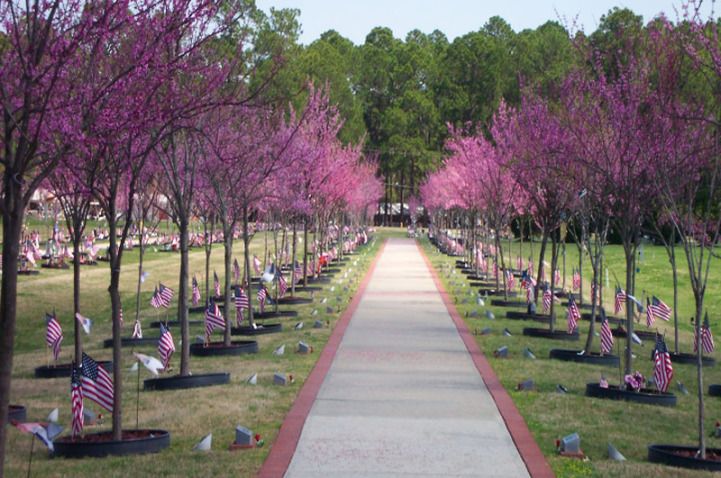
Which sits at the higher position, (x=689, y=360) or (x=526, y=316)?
(x=526, y=316)

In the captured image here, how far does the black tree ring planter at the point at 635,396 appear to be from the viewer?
15.5 m

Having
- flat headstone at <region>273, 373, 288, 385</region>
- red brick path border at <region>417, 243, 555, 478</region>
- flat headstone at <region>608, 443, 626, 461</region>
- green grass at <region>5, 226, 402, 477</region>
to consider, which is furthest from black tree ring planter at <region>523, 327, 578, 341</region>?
flat headstone at <region>608, 443, 626, 461</region>

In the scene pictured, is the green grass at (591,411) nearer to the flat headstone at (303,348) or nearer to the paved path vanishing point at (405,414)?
the paved path vanishing point at (405,414)

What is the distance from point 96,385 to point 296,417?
2.44 meters

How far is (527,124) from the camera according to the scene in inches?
982

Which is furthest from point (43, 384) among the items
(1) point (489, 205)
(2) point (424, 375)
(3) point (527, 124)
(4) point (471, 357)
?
(1) point (489, 205)

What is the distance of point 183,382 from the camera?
53.4ft

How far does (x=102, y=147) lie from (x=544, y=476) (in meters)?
4.87

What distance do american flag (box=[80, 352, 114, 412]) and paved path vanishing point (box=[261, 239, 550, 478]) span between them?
2.04 metres

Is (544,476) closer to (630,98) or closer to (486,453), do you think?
(486,453)

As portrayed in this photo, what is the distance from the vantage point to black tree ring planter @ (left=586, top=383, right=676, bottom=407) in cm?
1554

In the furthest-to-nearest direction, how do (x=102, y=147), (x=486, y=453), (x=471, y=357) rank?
(x=471, y=357), (x=486, y=453), (x=102, y=147)

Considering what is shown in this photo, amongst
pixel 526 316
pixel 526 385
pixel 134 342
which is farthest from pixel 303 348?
pixel 526 316

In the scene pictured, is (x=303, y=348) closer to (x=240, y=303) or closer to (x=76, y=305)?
(x=240, y=303)
